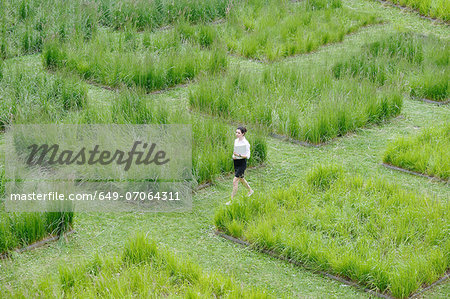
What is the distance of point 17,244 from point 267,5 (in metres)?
10.3

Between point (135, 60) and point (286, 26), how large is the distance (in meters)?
4.09

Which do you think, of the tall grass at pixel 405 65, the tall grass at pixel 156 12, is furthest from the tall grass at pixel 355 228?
the tall grass at pixel 156 12

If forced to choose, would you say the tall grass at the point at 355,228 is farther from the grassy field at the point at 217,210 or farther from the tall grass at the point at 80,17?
the tall grass at the point at 80,17

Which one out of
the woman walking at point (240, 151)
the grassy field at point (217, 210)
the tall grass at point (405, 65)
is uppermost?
the woman walking at point (240, 151)

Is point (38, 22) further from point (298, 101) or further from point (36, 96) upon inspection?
point (298, 101)

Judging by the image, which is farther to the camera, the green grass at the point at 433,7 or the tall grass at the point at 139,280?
the green grass at the point at 433,7

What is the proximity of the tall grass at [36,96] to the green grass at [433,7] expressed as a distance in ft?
29.6

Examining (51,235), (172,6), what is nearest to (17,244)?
(51,235)

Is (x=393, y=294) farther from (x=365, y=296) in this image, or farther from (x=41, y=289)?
(x=41, y=289)

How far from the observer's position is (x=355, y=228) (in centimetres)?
635

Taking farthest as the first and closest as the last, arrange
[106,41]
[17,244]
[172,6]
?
[172,6]
[106,41]
[17,244]

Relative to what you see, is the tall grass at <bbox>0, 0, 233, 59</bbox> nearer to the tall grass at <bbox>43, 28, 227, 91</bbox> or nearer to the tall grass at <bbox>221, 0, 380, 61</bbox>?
the tall grass at <bbox>43, 28, 227, 91</bbox>

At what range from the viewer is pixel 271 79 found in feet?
34.1

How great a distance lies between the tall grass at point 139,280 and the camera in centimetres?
512
